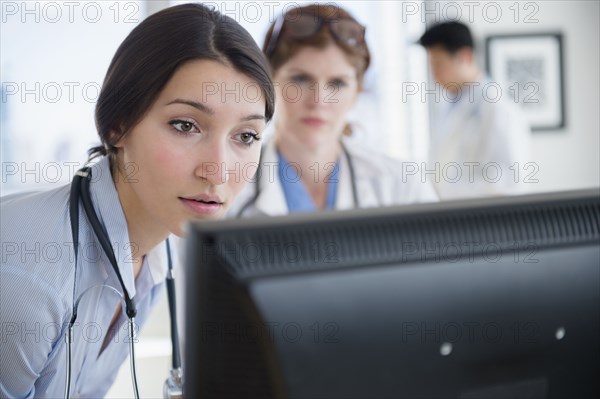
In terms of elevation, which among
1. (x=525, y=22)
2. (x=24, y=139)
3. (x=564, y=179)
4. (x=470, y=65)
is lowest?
(x=564, y=179)

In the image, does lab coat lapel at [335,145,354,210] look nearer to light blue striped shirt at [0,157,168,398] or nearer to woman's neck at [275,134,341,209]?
woman's neck at [275,134,341,209]

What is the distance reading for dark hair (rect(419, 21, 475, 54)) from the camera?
3.01m

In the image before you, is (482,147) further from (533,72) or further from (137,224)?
(137,224)

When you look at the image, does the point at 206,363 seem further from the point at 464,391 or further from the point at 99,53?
the point at 99,53

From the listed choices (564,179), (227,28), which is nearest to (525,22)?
(564,179)

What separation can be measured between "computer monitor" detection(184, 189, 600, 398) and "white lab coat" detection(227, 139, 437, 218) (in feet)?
4.35

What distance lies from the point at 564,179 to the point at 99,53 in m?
2.65

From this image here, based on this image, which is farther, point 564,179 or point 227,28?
point 564,179

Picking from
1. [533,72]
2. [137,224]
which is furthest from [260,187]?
[533,72]

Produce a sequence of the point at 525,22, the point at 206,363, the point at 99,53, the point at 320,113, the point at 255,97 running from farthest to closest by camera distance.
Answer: the point at 525,22 < the point at 99,53 < the point at 320,113 < the point at 255,97 < the point at 206,363

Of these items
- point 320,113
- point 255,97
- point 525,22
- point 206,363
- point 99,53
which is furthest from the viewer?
point 525,22

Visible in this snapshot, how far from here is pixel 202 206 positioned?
1147mm

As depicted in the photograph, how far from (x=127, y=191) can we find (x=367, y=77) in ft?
5.82

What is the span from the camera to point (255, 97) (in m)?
1.17
